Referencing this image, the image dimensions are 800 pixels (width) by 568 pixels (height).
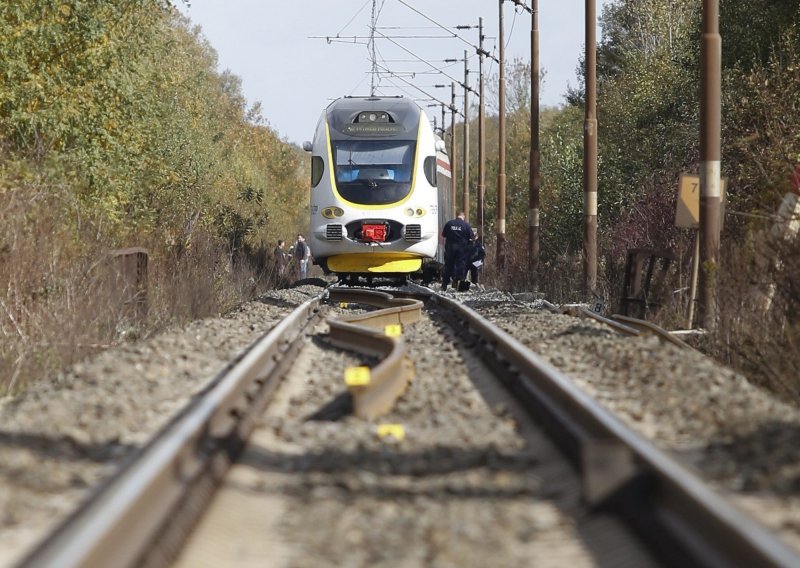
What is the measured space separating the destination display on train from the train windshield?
0.56ft

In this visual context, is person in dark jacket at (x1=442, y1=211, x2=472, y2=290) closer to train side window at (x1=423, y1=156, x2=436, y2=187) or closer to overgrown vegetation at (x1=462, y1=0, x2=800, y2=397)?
train side window at (x1=423, y1=156, x2=436, y2=187)

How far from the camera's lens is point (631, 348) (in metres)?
11.0

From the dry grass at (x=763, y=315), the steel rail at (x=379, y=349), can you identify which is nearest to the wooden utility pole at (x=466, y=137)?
the steel rail at (x=379, y=349)


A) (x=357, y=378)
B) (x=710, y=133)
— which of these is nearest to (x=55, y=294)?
(x=357, y=378)

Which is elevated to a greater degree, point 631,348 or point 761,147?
point 761,147

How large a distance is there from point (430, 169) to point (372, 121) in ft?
5.17

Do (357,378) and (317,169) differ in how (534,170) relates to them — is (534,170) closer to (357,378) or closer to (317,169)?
(317,169)

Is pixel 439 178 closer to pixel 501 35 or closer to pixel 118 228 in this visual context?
pixel 118 228

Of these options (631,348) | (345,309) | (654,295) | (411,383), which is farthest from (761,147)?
(411,383)

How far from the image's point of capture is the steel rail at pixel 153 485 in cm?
404

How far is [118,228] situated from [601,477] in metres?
16.6

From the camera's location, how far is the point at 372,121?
25.9 metres

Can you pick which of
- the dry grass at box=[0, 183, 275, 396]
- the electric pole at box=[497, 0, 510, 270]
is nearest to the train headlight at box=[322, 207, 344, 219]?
the dry grass at box=[0, 183, 275, 396]

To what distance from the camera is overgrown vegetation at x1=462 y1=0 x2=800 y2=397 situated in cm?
1198
